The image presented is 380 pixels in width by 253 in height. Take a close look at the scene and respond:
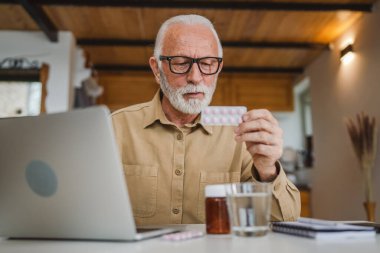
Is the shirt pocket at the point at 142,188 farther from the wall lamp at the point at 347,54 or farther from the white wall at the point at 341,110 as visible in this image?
the wall lamp at the point at 347,54

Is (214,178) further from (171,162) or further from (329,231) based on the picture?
(329,231)

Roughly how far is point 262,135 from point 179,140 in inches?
19.4

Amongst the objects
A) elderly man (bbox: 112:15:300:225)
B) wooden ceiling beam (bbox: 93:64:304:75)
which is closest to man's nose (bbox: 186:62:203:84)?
elderly man (bbox: 112:15:300:225)

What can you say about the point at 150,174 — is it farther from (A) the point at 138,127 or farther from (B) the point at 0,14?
(B) the point at 0,14

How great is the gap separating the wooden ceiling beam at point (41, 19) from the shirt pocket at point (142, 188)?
5.79 ft

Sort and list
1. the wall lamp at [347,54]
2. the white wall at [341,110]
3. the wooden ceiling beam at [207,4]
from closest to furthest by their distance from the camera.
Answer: the wooden ceiling beam at [207,4]
the white wall at [341,110]
the wall lamp at [347,54]

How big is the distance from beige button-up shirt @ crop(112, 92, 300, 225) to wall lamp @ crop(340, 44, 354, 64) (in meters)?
2.07

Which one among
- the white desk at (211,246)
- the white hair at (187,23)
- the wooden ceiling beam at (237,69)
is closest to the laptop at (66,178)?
the white desk at (211,246)

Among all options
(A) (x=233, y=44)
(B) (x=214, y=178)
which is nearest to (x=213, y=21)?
(A) (x=233, y=44)

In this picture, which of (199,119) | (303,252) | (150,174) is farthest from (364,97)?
(303,252)

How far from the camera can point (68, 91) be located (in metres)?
3.09

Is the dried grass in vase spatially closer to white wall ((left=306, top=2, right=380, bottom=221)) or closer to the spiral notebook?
white wall ((left=306, top=2, right=380, bottom=221))

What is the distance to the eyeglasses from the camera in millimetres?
1239

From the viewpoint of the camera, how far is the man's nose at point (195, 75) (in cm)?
123
